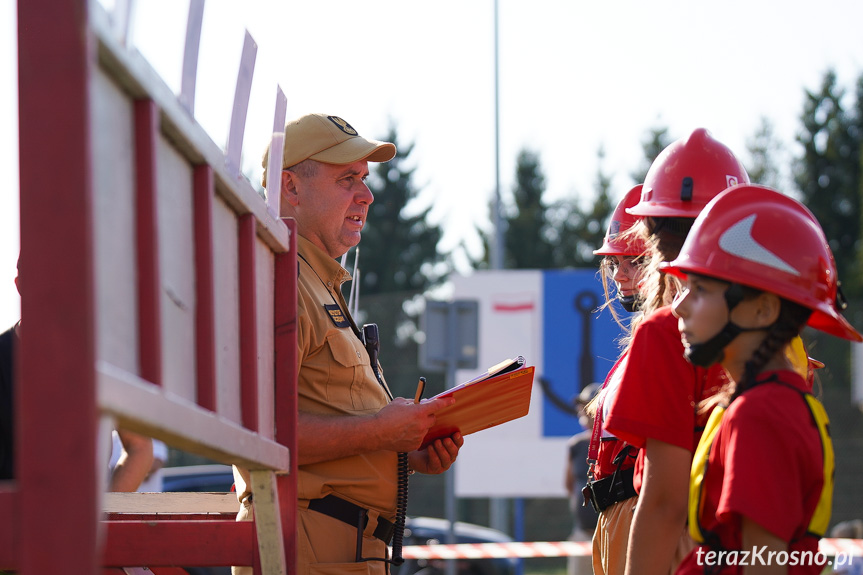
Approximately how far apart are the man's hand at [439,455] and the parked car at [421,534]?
5072 mm

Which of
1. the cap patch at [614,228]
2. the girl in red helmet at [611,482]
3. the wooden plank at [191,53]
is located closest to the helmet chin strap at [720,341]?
the girl in red helmet at [611,482]

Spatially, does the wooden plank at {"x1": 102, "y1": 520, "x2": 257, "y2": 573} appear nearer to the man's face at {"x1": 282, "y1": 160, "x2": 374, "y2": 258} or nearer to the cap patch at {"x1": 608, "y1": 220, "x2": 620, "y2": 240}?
the man's face at {"x1": 282, "y1": 160, "x2": 374, "y2": 258}

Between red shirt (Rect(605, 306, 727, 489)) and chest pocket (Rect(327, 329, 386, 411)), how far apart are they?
37.8 inches

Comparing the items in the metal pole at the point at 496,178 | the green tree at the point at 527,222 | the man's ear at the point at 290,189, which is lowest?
the man's ear at the point at 290,189

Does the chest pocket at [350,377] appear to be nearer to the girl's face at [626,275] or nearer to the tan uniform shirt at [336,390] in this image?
the tan uniform shirt at [336,390]

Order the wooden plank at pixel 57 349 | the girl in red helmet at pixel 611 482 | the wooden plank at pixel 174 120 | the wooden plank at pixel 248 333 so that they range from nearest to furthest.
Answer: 1. the wooden plank at pixel 57 349
2. the wooden plank at pixel 174 120
3. the wooden plank at pixel 248 333
4. the girl in red helmet at pixel 611 482

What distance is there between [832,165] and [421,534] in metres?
33.6

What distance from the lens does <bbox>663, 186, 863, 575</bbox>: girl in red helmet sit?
72.3 inches

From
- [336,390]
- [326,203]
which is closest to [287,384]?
[336,390]

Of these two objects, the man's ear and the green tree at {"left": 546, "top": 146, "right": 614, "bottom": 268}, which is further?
the green tree at {"left": 546, "top": 146, "right": 614, "bottom": 268}

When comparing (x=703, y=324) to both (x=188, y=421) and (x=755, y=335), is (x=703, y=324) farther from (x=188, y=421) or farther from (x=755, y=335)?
(x=188, y=421)

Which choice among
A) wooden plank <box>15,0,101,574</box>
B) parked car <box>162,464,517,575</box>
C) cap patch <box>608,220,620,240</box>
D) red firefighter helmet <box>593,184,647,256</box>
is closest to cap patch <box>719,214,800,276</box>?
red firefighter helmet <box>593,184,647,256</box>

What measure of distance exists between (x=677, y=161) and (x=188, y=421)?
6.38ft

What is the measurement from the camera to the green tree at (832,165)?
129ft
